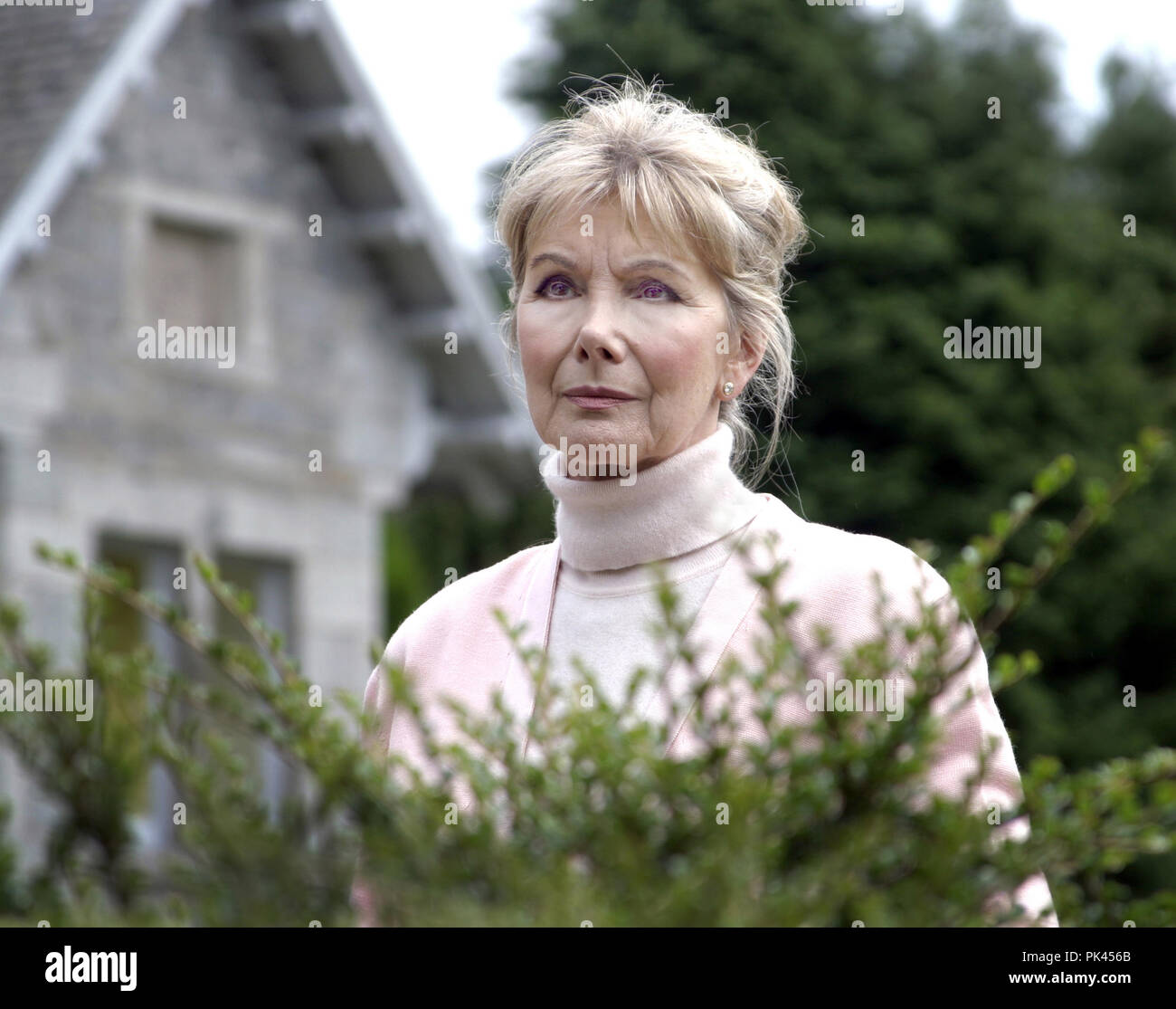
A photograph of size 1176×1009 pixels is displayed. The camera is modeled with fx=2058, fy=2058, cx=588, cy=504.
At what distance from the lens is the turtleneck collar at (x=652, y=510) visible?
8.97ft

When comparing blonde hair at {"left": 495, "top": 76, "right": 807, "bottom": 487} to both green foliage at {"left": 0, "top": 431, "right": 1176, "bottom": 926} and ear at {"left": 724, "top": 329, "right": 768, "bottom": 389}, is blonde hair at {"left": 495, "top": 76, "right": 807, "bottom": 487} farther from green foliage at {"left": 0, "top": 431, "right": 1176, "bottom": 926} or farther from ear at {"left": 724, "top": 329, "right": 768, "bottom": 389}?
green foliage at {"left": 0, "top": 431, "right": 1176, "bottom": 926}

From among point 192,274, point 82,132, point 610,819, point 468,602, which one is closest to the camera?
point 610,819

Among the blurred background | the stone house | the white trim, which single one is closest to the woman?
the blurred background

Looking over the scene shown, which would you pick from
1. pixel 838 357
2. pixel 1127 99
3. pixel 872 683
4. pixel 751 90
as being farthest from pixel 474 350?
pixel 1127 99

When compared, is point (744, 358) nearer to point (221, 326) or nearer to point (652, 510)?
point (652, 510)

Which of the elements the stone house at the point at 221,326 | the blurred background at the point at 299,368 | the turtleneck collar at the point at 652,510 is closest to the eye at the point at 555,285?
the turtleneck collar at the point at 652,510

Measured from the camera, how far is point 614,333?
2664 millimetres

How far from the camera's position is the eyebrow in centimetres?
267

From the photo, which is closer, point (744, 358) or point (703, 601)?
point (703, 601)

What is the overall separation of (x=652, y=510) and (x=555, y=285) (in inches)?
12.8

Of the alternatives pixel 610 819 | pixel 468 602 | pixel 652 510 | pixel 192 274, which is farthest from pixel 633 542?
pixel 192 274

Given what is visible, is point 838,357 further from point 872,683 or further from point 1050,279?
point 872,683

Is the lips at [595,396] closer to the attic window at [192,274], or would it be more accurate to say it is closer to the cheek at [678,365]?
the cheek at [678,365]

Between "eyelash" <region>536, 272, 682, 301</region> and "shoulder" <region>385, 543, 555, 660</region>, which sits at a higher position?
"eyelash" <region>536, 272, 682, 301</region>
